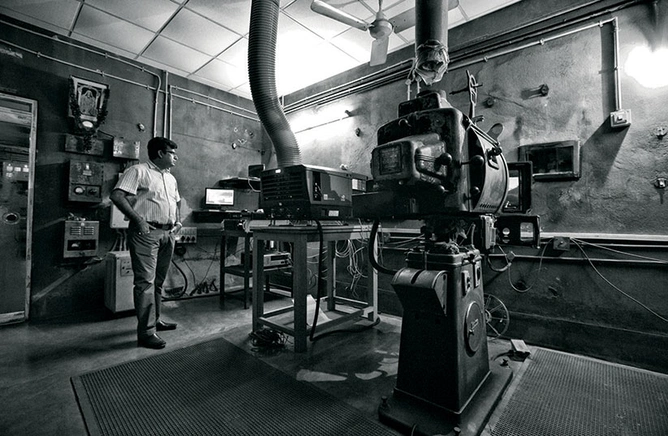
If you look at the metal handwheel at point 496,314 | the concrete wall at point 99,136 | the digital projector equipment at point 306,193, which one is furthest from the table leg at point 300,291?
the concrete wall at point 99,136

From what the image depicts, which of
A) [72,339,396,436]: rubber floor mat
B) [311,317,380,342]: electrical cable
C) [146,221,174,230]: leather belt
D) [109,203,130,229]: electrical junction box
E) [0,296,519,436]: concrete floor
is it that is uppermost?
[109,203,130,229]: electrical junction box

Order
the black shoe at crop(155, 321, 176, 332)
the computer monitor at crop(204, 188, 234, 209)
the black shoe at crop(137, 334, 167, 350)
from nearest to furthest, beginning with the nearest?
1. the black shoe at crop(137, 334, 167, 350)
2. the black shoe at crop(155, 321, 176, 332)
3. the computer monitor at crop(204, 188, 234, 209)

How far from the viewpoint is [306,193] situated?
85.4 inches

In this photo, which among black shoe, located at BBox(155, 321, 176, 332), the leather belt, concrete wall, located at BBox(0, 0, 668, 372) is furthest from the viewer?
black shoe, located at BBox(155, 321, 176, 332)

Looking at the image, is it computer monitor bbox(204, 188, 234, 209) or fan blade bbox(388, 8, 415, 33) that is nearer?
fan blade bbox(388, 8, 415, 33)

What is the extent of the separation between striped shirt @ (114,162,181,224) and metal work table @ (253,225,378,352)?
813mm

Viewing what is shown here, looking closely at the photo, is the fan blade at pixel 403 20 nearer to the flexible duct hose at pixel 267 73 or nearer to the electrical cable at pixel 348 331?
the flexible duct hose at pixel 267 73

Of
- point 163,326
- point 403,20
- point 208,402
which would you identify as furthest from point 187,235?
point 403,20

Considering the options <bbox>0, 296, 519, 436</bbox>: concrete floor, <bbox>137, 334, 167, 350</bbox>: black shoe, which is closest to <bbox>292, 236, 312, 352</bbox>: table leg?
<bbox>0, 296, 519, 436</bbox>: concrete floor

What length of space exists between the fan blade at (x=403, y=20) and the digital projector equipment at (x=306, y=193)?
153 cm

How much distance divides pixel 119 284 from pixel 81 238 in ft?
2.28

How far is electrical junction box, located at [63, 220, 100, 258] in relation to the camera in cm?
329

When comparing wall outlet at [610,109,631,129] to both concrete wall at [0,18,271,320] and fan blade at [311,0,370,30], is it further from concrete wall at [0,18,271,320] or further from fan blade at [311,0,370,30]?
concrete wall at [0,18,271,320]

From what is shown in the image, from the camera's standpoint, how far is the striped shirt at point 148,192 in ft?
8.09
